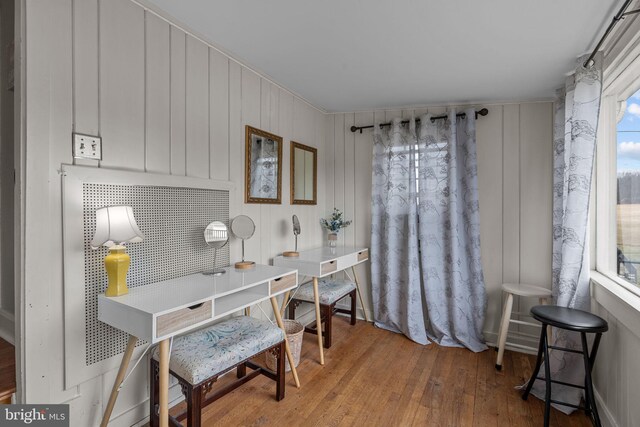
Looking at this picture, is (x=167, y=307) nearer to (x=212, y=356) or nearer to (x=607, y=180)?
(x=212, y=356)

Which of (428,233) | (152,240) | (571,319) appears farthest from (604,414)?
(152,240)

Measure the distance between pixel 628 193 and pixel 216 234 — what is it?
260 centimetres

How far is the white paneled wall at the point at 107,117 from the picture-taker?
1.29 m

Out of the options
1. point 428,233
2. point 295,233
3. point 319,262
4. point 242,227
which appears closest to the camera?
point 242,227

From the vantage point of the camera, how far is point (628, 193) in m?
1.87

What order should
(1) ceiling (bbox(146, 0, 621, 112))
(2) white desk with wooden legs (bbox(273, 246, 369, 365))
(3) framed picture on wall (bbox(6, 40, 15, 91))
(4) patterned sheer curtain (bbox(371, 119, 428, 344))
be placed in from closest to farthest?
(3) framed picture on wall (bbox(6, 40, 15, 91)), (1) ceiling (bbox(146, 0, 621, 112)), (2) white desk with wooden legs (bbox(273, 246, 369, 365)), (4) patterned sheer curtain (bbox(371, 119, 428, 344))

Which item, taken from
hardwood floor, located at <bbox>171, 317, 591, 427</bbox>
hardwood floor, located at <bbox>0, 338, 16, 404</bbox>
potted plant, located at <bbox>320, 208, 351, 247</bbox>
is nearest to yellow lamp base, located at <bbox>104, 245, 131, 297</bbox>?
hardwood floor, located at <bbox>0, 338, 16, 404</bbox>

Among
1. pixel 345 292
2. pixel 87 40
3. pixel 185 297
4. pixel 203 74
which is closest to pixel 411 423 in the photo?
pixel 345 292

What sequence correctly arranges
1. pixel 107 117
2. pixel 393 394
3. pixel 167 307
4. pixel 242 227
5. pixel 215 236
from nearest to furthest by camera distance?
pixel 167 307, pixel 107 117, pixel 215 236, pixel 393 394, pixel 242 227

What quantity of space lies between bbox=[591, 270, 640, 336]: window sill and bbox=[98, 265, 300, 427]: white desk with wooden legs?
1.87 m

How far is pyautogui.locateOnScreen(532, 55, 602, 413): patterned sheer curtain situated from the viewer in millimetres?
1918

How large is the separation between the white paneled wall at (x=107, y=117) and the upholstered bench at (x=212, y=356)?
0.31m

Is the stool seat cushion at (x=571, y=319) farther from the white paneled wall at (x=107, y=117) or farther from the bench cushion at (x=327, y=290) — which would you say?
the white paneled wall at (x=107, y=117)

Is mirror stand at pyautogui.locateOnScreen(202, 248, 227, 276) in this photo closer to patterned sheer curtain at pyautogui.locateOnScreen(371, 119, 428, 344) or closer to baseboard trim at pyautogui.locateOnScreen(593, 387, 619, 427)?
patterned sheer curtain at pyautogui.locateOnScreen(371, 119, 428, 344)
